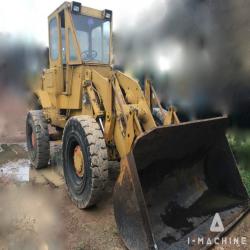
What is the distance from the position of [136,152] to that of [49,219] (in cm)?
150

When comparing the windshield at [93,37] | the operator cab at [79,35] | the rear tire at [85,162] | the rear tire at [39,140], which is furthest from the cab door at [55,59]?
the rear tire at [85,162]

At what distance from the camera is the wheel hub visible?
149 inches

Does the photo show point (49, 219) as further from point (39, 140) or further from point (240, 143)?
point (240, 143)

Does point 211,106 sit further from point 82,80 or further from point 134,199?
point 134,199

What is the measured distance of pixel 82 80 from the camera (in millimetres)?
4395

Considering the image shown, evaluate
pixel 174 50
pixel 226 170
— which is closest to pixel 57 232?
pixel 226 170

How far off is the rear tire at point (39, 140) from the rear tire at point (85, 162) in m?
1.20

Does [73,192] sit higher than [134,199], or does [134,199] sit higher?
[134,199]

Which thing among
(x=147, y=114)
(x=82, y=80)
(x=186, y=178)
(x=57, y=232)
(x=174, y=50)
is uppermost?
(x=174, y=50)

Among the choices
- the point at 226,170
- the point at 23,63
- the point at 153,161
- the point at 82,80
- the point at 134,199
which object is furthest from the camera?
the point at 23,63

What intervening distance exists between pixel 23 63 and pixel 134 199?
327 inches

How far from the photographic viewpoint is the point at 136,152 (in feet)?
9.50

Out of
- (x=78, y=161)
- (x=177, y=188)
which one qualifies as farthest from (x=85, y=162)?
(x=177, y=188)

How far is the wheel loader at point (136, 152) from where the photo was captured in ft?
9.32
